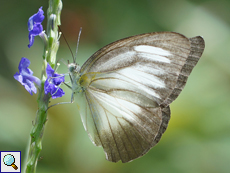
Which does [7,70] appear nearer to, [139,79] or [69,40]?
[69,40]

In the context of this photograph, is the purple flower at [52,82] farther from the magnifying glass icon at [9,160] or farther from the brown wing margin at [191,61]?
the brown wing margin at [191,61]

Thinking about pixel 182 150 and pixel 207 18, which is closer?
pixel 182 150

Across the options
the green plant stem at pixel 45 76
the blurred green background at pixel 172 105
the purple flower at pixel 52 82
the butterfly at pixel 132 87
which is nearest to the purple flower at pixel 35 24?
the green plant stem at pixel 45 76

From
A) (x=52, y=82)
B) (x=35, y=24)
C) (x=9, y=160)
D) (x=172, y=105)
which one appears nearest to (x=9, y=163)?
(x=9, y=160)

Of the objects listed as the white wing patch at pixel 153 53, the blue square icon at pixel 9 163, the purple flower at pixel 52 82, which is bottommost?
the blue square icon at pixel 9 163

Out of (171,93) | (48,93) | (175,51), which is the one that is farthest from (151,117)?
(48,93)

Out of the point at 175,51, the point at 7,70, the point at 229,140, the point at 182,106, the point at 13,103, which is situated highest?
the point at 7,70

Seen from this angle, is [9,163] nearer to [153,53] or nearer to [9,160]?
[9,160]
